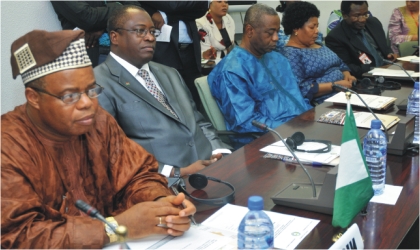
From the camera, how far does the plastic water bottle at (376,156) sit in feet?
5.58

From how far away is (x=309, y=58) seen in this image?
3.58m

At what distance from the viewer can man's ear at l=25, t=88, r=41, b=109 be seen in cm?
140

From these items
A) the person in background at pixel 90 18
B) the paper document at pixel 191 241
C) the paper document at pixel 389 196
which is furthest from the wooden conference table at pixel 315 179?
the person in background at pixel 90 18

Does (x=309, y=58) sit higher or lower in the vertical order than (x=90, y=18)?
lower

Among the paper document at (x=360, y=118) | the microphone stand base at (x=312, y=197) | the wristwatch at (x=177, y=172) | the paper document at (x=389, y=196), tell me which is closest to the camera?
Answer: the microphone stand base at (x=312, y=197)

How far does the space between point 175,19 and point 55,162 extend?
2228 mm

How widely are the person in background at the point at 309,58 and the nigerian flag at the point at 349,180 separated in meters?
2.03

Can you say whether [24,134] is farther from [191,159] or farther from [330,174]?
[191,159]

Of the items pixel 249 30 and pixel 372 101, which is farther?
pixel 249 30

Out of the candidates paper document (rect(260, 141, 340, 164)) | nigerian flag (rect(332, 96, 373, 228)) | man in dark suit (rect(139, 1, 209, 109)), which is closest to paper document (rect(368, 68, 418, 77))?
man in dark suit (rect(139, 1, 209, 109))

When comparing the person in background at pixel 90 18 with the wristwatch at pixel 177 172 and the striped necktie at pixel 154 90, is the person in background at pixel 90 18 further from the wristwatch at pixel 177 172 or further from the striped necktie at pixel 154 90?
the wristwatch at pixel 177 172

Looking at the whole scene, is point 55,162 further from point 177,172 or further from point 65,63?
point 177,172

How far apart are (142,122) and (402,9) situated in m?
5.11

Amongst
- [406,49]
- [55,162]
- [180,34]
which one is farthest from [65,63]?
[406,49]
